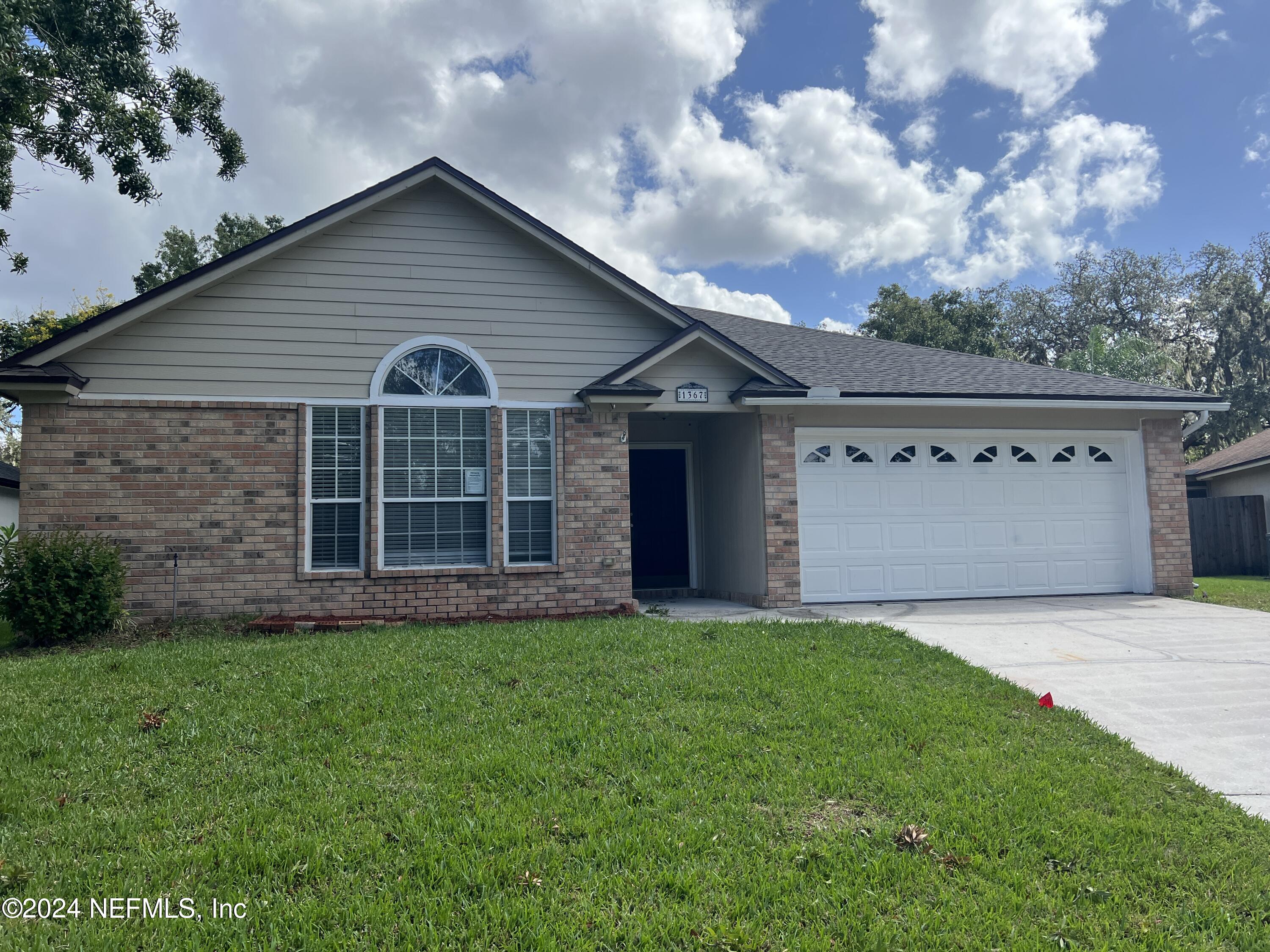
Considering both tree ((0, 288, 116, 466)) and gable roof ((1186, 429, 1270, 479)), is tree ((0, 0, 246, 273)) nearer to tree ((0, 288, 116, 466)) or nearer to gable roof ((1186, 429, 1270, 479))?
tree ((0, 288, 116, 466))

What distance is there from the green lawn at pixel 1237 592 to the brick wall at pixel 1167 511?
0.44 m

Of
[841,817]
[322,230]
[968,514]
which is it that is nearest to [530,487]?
[322,230]

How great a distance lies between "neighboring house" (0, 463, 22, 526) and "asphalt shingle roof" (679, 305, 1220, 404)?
1527 cm

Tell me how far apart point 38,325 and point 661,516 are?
2383 centimetres

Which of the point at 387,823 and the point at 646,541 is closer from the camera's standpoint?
the point at 387,823

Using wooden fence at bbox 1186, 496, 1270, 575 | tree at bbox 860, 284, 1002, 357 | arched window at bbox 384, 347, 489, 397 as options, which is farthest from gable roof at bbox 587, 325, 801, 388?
tree at bbox 860, 284, 1002, 357

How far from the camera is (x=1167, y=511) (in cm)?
1220

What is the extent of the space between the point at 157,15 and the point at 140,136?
96.0 inches

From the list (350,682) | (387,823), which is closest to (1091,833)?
(387,823)

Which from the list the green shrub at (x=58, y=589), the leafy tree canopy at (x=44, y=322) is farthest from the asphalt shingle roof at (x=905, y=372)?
the leafy tree canopy at (x=44, y=322)

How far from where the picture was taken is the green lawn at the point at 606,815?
3041 mm

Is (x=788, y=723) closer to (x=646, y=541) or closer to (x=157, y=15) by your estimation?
(x=646, y=541)

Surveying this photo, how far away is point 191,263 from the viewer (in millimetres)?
30438

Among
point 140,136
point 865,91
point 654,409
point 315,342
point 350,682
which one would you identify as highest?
point 865,91
